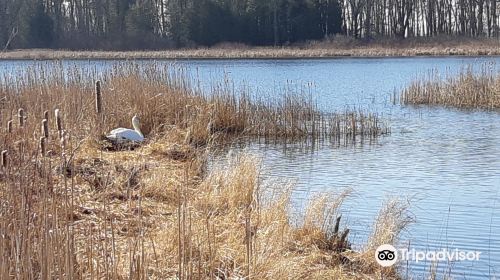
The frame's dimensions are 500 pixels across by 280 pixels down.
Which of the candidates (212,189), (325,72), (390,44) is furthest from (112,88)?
(390,44)

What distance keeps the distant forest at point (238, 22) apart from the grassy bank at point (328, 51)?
193 cm

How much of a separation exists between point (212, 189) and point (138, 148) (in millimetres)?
2842

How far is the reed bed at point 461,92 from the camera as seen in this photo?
15828 millimetres

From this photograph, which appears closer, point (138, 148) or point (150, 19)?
point (138, 148)

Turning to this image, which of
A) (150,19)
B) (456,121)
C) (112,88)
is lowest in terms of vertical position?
(456,121)

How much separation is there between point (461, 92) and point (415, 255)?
37.3 feet

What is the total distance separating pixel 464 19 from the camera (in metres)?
47.2

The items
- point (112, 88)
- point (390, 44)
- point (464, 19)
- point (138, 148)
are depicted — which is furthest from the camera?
point (464, 19)

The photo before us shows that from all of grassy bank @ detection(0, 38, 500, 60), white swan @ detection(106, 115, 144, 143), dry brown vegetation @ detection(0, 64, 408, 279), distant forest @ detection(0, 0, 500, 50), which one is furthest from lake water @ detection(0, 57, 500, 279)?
distant forest @ detection(0, 0, 500, 50)

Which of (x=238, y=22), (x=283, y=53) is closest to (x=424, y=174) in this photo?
(x=283, y=53)

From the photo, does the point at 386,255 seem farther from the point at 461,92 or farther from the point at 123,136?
the point at 461,92

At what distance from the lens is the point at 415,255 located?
212 inches

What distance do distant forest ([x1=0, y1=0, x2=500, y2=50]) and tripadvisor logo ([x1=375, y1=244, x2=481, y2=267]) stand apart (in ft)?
132

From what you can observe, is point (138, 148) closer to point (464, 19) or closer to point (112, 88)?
point (112, 88)
